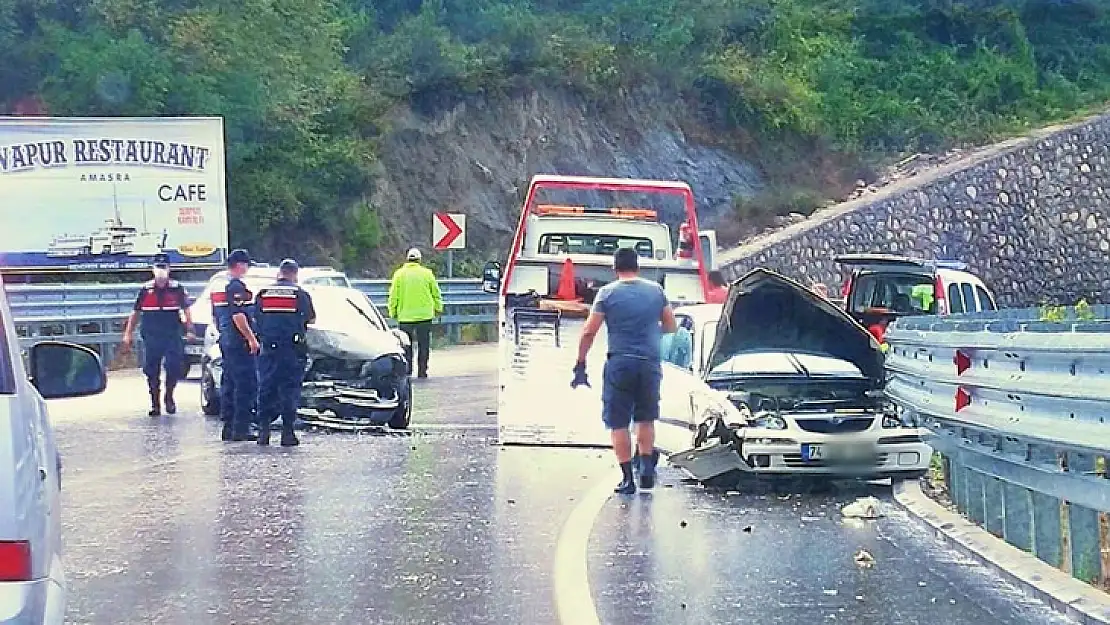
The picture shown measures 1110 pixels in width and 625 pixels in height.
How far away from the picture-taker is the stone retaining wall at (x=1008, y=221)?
36125mm

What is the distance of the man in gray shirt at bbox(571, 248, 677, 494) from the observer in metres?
12.2

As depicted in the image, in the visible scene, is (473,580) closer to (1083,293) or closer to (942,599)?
(942,599)

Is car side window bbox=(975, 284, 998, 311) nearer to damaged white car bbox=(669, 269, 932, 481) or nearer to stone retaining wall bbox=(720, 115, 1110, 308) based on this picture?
damaged white car bbox=(669, 269, 932, 481)

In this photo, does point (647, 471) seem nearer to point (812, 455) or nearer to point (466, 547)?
point (812, 455)

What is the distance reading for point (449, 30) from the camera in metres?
37.7

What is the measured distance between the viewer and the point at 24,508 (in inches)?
177

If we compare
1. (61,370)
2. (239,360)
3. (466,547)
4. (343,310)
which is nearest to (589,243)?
(343,310)

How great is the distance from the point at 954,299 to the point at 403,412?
6.37 meters

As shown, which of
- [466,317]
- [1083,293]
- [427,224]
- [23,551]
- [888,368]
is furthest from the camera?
[1083,293]

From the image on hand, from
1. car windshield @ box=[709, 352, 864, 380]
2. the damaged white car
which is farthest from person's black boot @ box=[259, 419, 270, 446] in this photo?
car windshield @ box=[709, 352, 864, 380]

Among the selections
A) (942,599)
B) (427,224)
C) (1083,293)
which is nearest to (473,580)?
(942,599)

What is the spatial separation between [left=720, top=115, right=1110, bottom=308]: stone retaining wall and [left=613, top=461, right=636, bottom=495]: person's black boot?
23467 mm

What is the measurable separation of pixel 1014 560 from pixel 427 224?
2802cm

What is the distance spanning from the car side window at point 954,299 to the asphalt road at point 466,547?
591 cm
